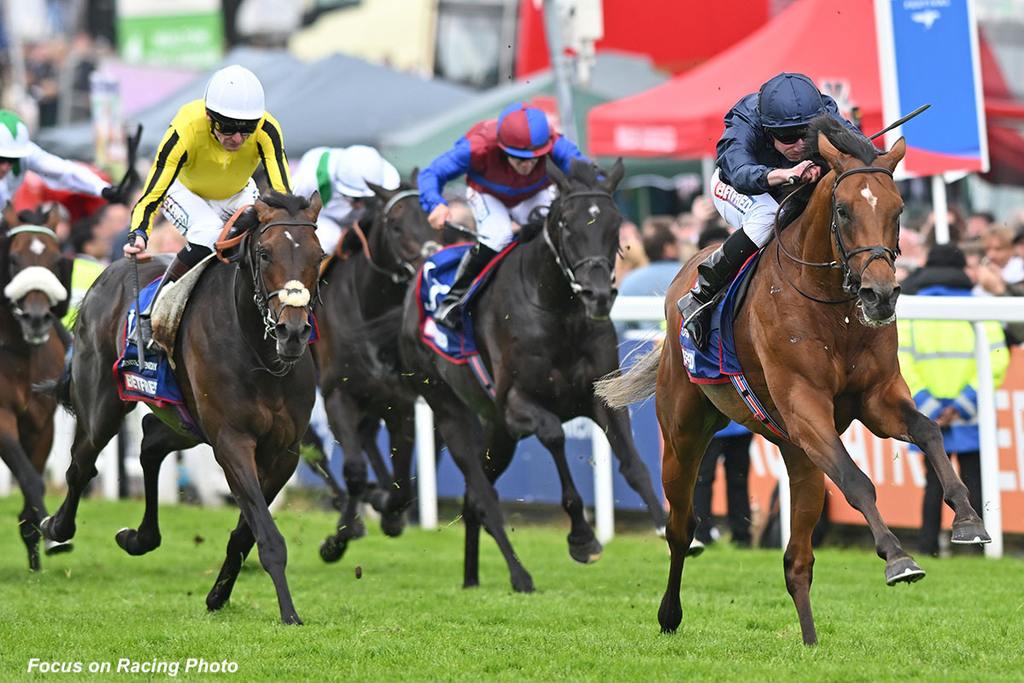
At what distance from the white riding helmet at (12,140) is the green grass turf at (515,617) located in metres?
2.33

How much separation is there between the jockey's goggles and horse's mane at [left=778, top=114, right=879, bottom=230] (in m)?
2.55

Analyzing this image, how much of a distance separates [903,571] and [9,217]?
6.30 m

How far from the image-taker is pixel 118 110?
656 inches

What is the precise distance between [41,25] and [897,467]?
26658 millimetres

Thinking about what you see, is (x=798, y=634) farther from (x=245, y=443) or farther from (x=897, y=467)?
(x=897, y=467)

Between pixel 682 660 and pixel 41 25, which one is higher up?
pixel 41 25

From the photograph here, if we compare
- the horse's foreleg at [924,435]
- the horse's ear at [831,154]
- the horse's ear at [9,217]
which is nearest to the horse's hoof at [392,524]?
the horse's ear at [9,217]

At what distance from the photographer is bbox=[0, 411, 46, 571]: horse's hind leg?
9188 millimetres

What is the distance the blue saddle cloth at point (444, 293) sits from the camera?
30.6 feet

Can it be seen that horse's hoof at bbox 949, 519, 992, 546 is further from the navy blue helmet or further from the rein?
the rein

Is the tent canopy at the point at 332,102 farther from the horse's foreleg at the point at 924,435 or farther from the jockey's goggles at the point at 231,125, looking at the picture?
the horse's foreleg at the point at 924,435

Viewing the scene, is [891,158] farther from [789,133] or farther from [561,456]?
[561,456]

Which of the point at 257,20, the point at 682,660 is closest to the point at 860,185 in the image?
the point at 682,660

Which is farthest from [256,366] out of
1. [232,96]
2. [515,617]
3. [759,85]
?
[759,85]
